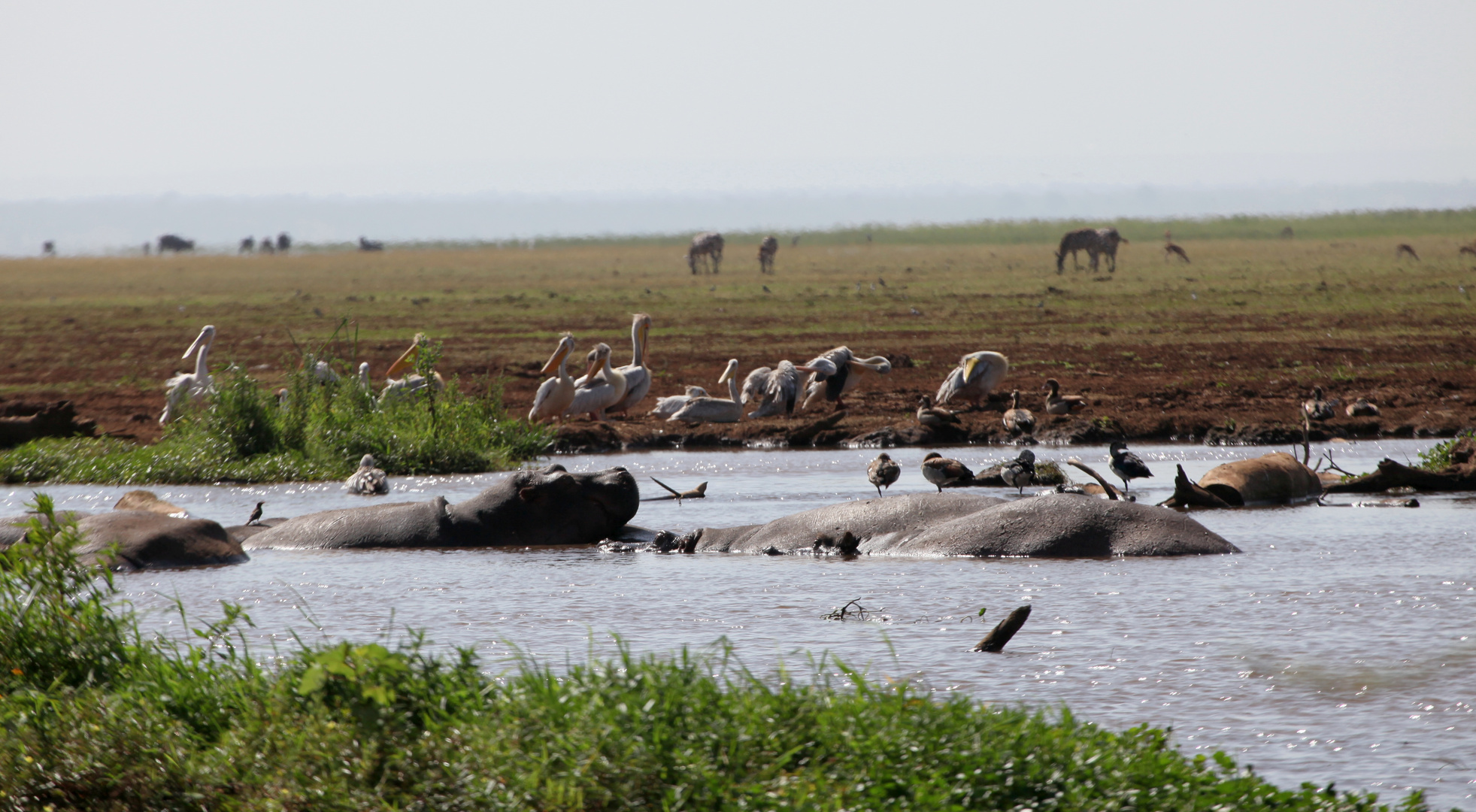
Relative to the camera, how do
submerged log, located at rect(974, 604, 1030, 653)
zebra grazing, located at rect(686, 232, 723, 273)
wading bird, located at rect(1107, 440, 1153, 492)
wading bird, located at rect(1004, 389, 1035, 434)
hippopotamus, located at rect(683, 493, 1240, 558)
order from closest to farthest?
submerged log, located at rect(974, 604, 1030, 653), hippopotamus, located at rect(683, 493, 1240, 558), wading bird, located at rect(1107, 440, 1153, 492), wading bird, located at rect(1004, 389, 1035, 434), zebra grazing, located at rect(686, 232, 723, 273)

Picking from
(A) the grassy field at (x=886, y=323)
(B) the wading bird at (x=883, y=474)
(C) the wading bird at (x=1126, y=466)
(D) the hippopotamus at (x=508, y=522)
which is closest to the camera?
(D) the hippopotamus at (x=508, y=522)

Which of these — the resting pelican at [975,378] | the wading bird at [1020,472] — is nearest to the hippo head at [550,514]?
the wading bird at [1020,472]

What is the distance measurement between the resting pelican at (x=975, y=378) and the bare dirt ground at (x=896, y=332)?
0.31 meters

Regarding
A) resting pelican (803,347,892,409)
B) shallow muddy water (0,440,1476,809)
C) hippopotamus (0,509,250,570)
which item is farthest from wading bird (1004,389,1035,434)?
hippopotamus (0,509,250,570)

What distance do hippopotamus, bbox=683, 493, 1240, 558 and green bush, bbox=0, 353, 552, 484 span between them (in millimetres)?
5273

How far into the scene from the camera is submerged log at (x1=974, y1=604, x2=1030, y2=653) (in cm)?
599

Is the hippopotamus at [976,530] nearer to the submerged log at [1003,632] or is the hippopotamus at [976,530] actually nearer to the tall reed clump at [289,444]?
the submerged log at [1003,632]

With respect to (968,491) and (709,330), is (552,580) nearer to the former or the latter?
(968,491)

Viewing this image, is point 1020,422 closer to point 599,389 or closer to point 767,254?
point 599,389

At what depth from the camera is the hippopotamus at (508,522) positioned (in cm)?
999

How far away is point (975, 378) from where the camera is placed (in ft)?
57.6

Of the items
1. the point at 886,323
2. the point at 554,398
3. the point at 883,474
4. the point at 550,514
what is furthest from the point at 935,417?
the point at 886,323

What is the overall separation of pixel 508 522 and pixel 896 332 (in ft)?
57.4

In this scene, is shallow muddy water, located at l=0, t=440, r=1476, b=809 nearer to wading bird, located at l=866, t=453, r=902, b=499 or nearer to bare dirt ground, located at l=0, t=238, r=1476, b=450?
wading bird, located at l=866, t=453, r=902, b=499
